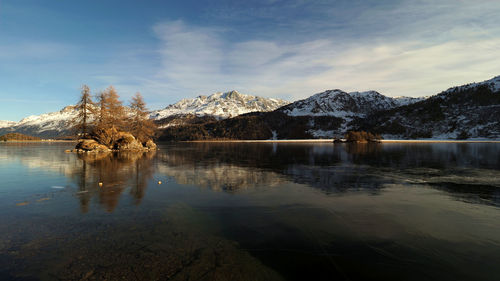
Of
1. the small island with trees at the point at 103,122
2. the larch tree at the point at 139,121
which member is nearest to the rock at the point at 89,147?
the small island with trees at the point at 103,122

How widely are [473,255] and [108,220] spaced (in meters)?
14.1

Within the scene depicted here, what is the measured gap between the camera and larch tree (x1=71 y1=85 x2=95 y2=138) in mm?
68106

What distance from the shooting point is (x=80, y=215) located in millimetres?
11891

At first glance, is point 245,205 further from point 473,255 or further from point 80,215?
point 473,255

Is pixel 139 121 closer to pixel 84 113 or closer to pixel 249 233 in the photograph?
pixel 84 113

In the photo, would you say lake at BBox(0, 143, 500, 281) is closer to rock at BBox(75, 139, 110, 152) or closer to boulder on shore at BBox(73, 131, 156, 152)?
rock at BBox(75, 139, 110, 152)

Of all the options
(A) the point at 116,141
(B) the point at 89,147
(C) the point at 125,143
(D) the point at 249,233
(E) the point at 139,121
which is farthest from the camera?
(E) the point at 139,121

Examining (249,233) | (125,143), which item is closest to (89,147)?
(125,143)

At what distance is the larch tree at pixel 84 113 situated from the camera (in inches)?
2681

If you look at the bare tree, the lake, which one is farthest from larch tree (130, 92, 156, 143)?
the lake

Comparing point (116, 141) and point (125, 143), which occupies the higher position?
point (116, 141)

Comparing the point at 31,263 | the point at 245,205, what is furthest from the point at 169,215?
the point at 31,263

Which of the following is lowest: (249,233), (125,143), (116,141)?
(249,233)

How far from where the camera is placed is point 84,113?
68.2m
